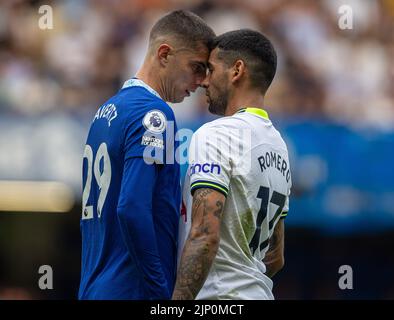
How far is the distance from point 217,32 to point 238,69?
512 cm

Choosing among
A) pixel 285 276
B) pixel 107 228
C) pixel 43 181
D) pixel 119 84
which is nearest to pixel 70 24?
pixel 119 84

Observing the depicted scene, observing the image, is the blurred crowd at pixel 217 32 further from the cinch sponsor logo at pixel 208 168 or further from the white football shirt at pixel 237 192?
the cinch sponsor logo at pixel 208 168

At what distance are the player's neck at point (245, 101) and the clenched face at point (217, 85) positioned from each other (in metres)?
0.04

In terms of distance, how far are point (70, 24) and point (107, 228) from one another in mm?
5984

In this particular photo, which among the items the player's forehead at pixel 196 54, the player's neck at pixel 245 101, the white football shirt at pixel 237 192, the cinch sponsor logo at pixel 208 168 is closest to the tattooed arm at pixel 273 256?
the white football shirt at pixel 237 192

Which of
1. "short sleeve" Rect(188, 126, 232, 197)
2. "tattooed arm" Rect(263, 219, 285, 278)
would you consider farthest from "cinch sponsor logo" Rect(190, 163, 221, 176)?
"tattooed arm" Rect(263, 219, 285, 278)

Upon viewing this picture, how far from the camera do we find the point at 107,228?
4.23 m

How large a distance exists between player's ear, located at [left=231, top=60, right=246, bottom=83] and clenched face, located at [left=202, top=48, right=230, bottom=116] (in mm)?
40

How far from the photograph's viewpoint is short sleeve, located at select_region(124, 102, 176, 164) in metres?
4.12

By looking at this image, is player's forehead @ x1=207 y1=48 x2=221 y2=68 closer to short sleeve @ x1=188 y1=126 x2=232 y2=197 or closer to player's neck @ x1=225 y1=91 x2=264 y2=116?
player's neck @ x1=225 y1=91 x2=264 y2=116

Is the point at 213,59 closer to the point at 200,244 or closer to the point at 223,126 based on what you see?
the point at 223,126

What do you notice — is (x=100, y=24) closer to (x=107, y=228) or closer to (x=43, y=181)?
(x=43, y=181)

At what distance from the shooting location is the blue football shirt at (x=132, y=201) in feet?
13.2

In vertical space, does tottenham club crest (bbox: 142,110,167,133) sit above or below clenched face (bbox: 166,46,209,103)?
below
